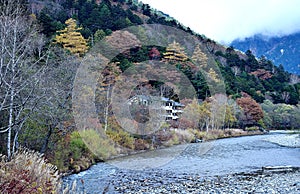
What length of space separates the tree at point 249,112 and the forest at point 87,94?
0.13m

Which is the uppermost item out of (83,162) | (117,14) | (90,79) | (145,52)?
(117,14)

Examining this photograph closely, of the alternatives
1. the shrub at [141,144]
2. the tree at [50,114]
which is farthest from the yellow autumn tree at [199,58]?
the tree at [50,114]

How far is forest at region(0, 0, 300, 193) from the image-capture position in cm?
730

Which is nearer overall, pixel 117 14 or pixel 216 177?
pixel 216 177

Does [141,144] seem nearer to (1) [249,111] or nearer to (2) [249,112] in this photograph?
(2) [249,112]

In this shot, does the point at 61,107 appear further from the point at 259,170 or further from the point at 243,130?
the point at 243,130

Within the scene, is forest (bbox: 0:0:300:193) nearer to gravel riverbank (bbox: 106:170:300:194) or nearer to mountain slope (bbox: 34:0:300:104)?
mountain slope (bbox: 34:0:300:104)

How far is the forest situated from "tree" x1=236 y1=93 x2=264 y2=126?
130 millimetres

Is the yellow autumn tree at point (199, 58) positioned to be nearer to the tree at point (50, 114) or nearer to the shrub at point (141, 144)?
the shrub at point (141, 144)

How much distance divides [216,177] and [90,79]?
27.7 feet

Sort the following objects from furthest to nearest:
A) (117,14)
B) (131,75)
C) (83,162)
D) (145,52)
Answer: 1. (117,14)
2. (145,52)
3. (131,75)
4. (83,162)

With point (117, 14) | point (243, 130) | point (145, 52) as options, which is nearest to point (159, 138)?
point (145, 52)

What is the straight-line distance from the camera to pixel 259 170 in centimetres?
1360

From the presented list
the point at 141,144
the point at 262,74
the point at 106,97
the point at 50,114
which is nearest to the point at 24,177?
the point at 50,114
